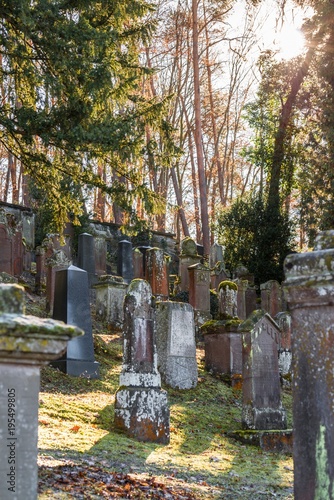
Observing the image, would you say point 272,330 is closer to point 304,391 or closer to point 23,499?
point 304,391

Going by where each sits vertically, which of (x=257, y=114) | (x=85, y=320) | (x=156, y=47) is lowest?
(x=85, y=320)

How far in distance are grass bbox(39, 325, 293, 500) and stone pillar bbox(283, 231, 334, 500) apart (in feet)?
7.90

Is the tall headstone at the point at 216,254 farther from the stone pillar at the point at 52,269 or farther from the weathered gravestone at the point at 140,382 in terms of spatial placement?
the weathered gravestone at the point at 140,382

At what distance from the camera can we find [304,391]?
13.9 ft

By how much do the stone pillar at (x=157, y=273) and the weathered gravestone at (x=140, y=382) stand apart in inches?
326

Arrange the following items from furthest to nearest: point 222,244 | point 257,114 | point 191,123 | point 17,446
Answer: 1. point 191,123
2. point 257,114
3. point 222,244
4. point 17,446

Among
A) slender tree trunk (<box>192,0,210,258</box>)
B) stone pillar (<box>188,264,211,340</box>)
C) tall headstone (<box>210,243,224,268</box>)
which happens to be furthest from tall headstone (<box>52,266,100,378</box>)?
slender tree trunk (<box>192,0,210,258</box>)

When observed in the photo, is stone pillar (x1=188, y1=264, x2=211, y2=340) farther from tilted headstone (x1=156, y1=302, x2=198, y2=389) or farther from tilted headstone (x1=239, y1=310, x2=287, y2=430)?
tilted headstone (x1=239, y1=310, x2=287, y2=430)

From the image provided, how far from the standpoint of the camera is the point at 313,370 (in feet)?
13.9

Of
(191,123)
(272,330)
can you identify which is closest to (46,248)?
(272,330)

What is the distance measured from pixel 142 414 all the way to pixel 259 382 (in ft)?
7.01

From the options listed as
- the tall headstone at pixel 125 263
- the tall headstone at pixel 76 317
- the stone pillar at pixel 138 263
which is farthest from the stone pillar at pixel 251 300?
the tall headstone at pixel 76 317

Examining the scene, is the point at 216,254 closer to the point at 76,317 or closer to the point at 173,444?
the point at 76,317

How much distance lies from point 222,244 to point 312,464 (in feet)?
84.5
